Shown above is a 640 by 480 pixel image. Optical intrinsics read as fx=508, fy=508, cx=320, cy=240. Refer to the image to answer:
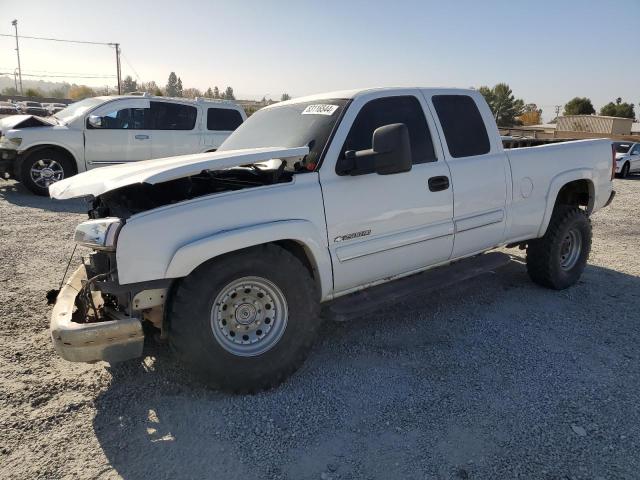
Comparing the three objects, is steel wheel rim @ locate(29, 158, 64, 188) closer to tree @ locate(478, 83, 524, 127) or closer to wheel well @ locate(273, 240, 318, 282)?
wheel well @ locate(273, 240, 318, 282)

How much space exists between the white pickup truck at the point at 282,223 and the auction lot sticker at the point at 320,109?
0.01 meters

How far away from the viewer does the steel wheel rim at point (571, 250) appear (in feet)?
17.9

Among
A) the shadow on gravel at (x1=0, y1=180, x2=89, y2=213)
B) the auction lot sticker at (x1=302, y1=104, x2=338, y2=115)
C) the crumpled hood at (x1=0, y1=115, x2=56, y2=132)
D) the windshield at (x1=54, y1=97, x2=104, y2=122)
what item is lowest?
the shadow on gravel at (x1=0, y1=180, x2=89, y2=213)

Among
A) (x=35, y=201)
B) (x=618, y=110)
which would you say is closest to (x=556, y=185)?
(x=35, y=201)

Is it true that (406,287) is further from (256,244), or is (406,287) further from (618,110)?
(618,110)

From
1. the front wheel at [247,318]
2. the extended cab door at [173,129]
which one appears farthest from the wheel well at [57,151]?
the front wheel at [247,318]

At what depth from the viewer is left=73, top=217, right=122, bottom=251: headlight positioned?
2867mm

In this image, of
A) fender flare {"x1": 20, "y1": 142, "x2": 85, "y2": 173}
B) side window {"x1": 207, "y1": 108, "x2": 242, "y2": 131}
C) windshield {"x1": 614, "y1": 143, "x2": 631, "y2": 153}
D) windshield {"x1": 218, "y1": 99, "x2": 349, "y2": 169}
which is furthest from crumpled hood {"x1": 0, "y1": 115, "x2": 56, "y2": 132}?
windshield {"x1": 614, "y1": 143, "x2": 631, "y2": 153}

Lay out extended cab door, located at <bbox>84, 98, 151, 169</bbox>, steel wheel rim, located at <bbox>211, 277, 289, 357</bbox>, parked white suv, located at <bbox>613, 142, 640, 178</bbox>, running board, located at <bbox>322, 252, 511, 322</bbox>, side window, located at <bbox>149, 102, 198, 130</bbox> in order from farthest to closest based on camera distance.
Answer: parked white suv, located at <bbox>613, 142, 640, 178</bbox> < side window, located at <bbox>149, 102, 198, 130</bbox> < extended cab door, located at <bbox>84, 98, 151, 169</bbox> < running board, located at <bbox>322, 252, 511, 322</bbox> < steel wheel rim, located at <bbox>211, 277, 289, 357</bbox>

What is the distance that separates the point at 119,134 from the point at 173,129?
1.11 metres

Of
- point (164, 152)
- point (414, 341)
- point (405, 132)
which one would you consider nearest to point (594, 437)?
point (414, 341)

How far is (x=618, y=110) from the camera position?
67.1 m

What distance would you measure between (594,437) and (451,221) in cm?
190

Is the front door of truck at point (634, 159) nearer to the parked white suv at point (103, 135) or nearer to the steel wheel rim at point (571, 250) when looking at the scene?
the parked white suv at point (103, 135)
